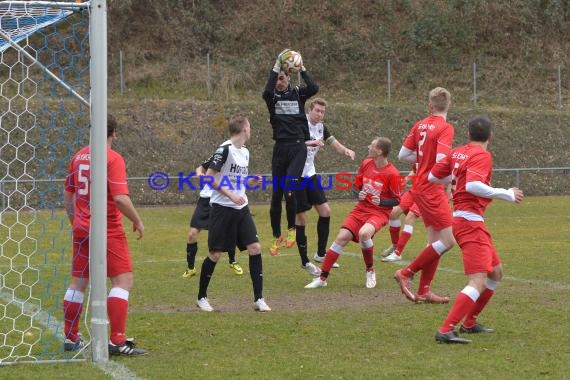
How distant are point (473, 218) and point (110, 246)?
276cm

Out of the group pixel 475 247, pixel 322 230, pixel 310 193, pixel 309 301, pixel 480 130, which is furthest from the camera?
pixel 322 230

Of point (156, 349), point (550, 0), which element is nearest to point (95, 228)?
point (156, 349)

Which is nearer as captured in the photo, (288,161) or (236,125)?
(236,125)

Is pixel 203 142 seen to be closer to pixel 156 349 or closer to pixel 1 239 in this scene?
pixel 1 239

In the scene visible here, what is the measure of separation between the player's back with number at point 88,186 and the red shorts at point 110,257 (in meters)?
0.07

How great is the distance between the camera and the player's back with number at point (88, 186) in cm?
645

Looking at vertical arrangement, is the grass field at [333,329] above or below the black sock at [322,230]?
below

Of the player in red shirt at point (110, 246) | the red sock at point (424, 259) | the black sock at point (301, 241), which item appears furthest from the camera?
the black sock at point (301, 241)

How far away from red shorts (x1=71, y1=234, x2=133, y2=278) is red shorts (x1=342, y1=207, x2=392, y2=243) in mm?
3778

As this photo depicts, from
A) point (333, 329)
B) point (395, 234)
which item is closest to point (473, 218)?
point (333, 329)

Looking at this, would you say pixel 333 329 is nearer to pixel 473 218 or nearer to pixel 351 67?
pixel 473 218

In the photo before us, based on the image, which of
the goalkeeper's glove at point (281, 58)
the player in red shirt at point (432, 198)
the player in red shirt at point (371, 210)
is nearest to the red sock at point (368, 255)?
the player in red shirt at point (371, 210)

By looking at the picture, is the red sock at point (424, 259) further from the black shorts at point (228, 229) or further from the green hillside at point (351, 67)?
the green hillside at point (351, 67)

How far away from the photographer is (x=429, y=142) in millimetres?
8758
